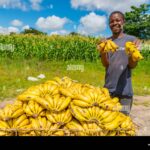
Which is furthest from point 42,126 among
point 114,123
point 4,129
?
point 114,123

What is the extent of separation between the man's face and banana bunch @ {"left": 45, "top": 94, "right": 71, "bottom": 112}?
1.58m

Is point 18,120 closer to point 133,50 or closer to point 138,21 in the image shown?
point 133,50

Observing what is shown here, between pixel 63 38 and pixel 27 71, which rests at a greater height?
pixel 63 38

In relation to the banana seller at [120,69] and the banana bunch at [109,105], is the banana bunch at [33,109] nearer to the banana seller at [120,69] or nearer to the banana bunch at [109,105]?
Answer: the banana bunch at [109,105]

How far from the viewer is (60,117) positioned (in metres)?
2.85

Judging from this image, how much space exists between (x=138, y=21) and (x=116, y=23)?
41524 mm

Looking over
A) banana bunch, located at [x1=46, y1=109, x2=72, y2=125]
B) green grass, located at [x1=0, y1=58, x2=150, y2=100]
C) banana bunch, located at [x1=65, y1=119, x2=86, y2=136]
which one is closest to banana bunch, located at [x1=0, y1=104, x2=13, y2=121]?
banana bunch, located at [x1=46, y1=109, x2=72, y2=125]

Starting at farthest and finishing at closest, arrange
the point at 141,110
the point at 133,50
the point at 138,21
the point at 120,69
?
the point at 138,21 → the point at 141,110 → the point at 120,69 → the point at 133,50

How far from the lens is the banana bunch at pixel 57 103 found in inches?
114

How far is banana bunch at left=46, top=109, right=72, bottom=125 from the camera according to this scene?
2.84 meters

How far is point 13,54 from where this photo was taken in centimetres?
2052

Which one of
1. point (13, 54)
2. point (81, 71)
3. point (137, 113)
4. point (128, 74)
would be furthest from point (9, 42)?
point (128, 74)
